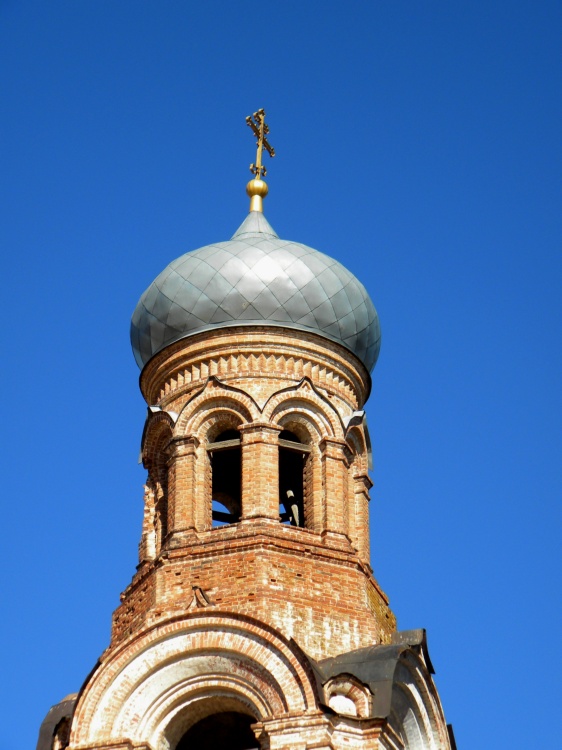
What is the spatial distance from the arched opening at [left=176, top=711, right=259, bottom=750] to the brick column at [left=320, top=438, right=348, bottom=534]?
2.53 m

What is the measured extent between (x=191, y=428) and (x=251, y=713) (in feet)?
13.8

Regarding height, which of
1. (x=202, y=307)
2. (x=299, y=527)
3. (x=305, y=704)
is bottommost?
(x=305, y=704)

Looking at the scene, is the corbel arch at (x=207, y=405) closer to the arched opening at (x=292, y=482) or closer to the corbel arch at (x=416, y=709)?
the arched opening at (x=292, y=482)

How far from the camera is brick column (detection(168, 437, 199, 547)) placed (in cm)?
2420

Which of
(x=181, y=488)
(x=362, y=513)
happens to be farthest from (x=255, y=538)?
(x=362, y=513)

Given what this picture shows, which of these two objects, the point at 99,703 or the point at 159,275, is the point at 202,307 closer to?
the point at 159,275

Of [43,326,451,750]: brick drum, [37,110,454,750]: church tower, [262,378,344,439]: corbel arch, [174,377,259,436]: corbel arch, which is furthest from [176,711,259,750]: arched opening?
[262,378,344,439]: corbel arch

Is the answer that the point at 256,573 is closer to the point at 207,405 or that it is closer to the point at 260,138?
the point at 207,405

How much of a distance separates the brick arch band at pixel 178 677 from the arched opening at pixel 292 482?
3.29 m

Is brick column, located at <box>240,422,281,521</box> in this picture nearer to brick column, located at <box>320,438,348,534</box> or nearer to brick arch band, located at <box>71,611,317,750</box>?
brick column, located at <box>320,438,348,534</box>

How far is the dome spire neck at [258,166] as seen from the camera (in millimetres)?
27656

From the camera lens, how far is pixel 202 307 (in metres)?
25.4

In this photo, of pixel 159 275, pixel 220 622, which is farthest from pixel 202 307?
pixel 220 622

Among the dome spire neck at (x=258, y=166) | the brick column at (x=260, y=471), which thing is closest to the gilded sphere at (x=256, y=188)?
the dome spire neck at (x=258, y=166)
